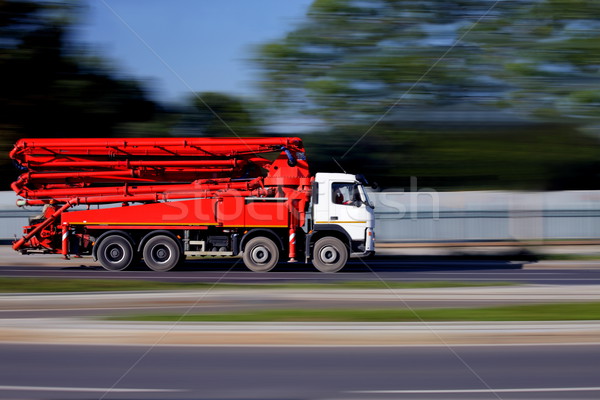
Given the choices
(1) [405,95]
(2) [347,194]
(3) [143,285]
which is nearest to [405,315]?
(3) [143,285]

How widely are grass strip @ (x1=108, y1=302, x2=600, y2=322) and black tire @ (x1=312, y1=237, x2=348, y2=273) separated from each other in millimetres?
7876

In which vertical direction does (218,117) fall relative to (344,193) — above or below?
above

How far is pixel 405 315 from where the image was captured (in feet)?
34.9

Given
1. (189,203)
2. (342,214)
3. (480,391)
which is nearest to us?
(480,391)

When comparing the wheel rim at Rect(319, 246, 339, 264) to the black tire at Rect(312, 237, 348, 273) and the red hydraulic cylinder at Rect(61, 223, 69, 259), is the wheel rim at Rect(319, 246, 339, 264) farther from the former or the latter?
the red hydraulic cylinder at Rect(61, 223, 69, 259)

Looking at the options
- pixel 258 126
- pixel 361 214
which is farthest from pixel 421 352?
pixel 258 126

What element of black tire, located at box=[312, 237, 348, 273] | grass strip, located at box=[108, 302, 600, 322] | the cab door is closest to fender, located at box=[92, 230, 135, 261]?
black tire, located at box=[312, 237, 348, 273]

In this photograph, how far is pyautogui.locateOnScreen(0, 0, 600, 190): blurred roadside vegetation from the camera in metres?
27.3

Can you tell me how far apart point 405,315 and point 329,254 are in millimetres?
8590

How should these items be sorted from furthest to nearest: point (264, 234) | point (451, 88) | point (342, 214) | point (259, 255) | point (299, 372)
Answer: point (451, 88) → point (264, 234) → point (259, 255) → point (342, 214) → point (299, 372)

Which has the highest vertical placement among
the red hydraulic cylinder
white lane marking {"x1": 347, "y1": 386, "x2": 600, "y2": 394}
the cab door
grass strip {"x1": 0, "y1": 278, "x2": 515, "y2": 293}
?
the cab door

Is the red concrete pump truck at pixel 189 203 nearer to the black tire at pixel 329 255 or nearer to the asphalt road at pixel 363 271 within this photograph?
the black tire at pixel 329 255

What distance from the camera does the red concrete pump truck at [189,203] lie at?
19188 mm

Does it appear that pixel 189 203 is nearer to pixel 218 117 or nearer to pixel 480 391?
pixel 480 391
